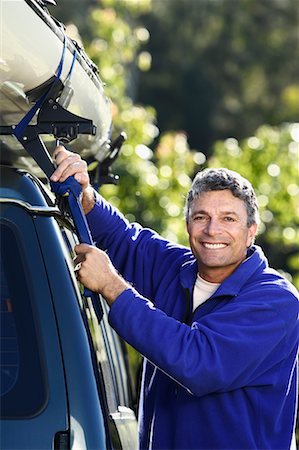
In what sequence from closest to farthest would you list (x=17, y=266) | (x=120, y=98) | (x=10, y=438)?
(x=10, y=438) → (x=17, y=266) → (x=120, y=98)

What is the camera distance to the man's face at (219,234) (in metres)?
3.55

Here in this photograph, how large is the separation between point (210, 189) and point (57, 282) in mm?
877

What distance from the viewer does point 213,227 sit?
3547 millimetres

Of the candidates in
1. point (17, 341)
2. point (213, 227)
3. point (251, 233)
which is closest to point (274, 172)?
point (251, 233)

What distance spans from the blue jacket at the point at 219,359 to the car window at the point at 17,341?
379 mm

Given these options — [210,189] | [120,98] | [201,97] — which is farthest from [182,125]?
[210,189]

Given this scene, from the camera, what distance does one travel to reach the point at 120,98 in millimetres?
9609

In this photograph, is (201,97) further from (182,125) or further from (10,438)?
(10,438)

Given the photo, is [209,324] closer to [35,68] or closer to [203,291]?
[203,291]

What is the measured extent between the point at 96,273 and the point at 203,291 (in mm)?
623

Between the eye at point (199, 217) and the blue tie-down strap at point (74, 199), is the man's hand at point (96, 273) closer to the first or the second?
the blue tie-down strap at point (74, 199)

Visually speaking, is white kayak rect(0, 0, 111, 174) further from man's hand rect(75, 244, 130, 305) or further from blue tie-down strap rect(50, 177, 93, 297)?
man's hand rect(75, 244, 130, 305)

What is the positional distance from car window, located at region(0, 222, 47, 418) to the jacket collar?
788 millimetres

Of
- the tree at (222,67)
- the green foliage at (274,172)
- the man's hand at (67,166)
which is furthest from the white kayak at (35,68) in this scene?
the tree at (222,67)
